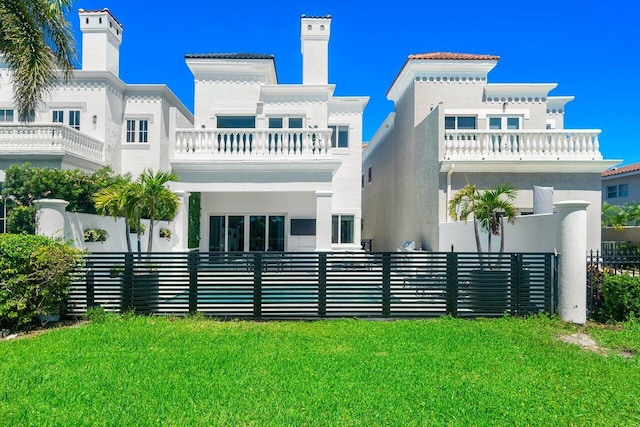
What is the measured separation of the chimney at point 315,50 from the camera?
56.5 ft

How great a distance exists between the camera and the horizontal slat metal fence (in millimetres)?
7996

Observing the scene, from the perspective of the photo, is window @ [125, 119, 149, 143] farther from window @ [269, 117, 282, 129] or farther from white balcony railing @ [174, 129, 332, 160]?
white balcony railing @ [174, 129, 332, 160]

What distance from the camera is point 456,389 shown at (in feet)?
15.3

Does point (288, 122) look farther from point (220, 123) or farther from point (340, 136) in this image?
point (220, 123)

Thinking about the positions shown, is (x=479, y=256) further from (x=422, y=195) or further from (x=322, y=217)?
(x=422, y=195)

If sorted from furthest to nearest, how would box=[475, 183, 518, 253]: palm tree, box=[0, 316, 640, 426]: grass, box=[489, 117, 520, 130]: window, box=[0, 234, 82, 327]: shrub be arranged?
box=[489, 117, 520, 130]: window, box=[475, 183, 518, 253]: palm tree, box=[0, 234, 82, 327]: shrub, box=[0, 316, 640, 426]: grass

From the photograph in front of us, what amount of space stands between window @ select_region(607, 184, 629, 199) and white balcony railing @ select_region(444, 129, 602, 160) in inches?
840

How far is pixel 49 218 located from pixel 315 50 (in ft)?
41.6

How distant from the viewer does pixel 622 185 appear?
3002cm

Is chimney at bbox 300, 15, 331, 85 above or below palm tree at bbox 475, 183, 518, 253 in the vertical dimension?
above

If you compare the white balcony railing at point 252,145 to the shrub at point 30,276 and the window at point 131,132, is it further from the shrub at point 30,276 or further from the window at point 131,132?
the window at point 131,132

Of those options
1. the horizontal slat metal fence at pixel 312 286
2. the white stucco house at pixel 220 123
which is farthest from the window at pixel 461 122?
the horizontal slat metal fence at pixel 312 286

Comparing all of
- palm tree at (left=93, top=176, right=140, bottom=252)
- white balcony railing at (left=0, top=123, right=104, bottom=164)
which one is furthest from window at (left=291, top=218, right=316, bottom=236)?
white balcony railing at (left=0, top=123, right=104, bottom=164)

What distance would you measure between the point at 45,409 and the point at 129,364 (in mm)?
1322
